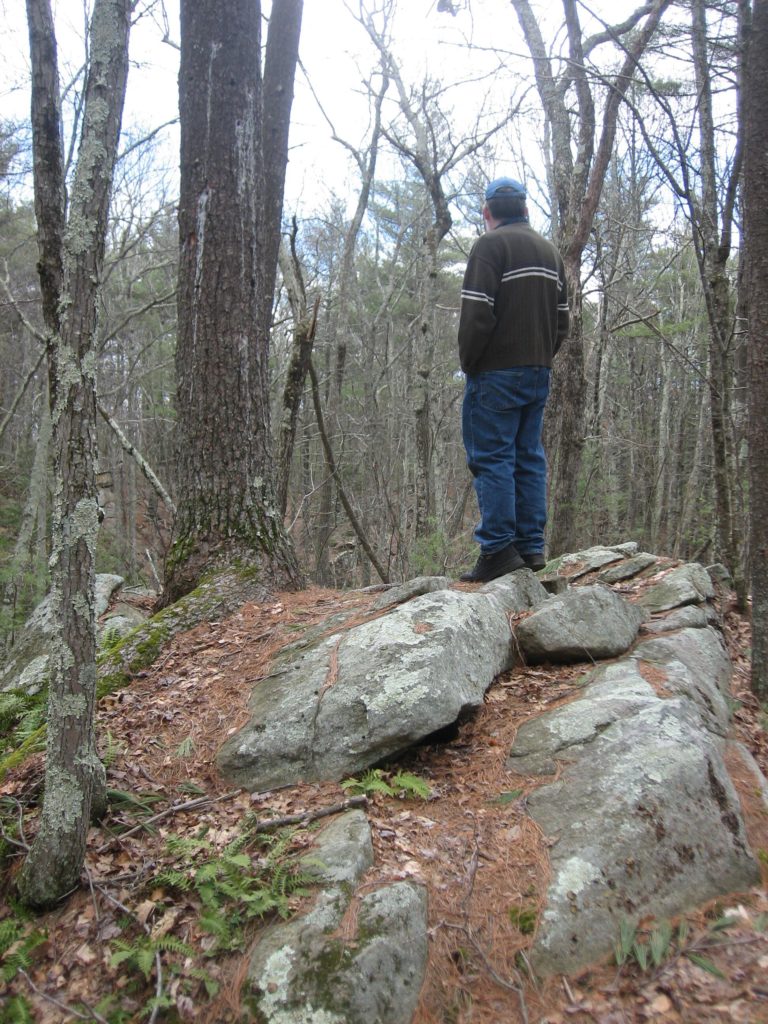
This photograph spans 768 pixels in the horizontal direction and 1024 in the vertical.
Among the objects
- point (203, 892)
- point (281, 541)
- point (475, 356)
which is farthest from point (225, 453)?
point (203, 892)

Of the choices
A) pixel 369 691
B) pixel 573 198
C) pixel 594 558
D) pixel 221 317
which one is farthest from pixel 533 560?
pixel 573 198

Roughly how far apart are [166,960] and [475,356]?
12.1 ft

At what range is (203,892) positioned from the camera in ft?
8.09

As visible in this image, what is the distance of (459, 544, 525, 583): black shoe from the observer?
4848 mm

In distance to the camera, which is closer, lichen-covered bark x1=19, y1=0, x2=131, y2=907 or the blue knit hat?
lichen-covered bark x1=19, y1=0, x2=131, y2=907

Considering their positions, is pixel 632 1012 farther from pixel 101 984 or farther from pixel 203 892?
pixel 101 984

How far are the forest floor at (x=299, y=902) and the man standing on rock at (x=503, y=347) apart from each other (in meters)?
1.48

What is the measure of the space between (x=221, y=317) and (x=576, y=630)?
3.24 m

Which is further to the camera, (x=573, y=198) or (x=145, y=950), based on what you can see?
(x=573, y=198)

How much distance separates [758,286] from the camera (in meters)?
4.02

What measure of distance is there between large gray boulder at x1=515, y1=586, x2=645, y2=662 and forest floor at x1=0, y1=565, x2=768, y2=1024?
0.55 metres

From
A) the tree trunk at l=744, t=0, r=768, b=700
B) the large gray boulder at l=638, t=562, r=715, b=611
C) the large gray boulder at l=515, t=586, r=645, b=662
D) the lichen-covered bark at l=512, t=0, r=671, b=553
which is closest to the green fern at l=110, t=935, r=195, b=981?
the large gray boulder at l=515, t=586, r=645, b=662

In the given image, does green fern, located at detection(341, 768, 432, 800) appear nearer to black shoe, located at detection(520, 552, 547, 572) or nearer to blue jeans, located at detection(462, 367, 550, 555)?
blue jeans, located at detection(462, 367, 550, 555)

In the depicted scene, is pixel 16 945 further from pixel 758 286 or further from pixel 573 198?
pixel 573 198
